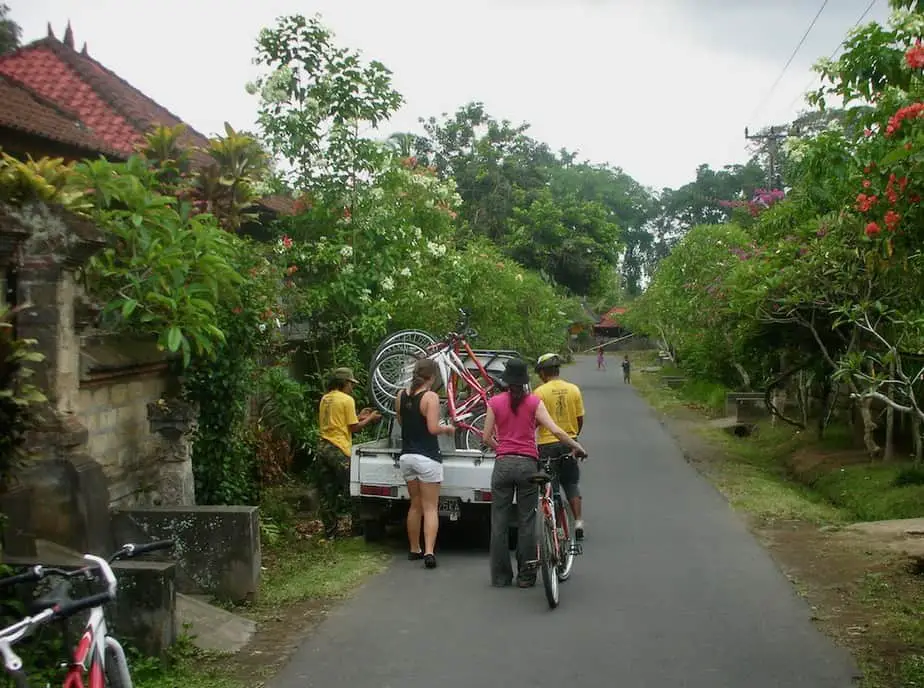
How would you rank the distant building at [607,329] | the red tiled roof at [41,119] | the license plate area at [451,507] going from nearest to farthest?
the license plate area at [451,507] < the red tiled roof at [41,119] < the distant building at [607,329]

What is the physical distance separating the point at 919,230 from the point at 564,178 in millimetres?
75145

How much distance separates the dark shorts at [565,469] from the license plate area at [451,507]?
0.95m

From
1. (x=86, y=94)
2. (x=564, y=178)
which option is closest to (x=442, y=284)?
(x=86, y=94)

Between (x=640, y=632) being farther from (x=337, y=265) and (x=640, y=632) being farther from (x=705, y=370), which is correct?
(x=705, y=370)

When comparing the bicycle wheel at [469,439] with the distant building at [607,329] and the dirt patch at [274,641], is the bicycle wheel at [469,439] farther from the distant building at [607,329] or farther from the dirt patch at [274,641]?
the distant building at [607,329]

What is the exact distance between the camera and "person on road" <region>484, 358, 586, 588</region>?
873cm

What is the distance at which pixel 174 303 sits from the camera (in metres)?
8.11

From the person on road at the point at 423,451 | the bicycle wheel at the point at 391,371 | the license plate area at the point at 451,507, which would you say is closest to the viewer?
the person on road at the point at 423,451

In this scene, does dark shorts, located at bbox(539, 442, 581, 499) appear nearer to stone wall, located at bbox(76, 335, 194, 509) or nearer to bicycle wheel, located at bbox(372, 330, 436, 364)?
bicycle wheel, located at bbox(372, 330, 436, 364)

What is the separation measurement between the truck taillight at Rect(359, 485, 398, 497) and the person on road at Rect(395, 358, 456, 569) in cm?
44

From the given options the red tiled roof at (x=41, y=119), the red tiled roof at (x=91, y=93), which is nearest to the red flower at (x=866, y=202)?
the red tiled roof at (x=41, y=119)

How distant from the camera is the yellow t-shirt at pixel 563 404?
10562 mm

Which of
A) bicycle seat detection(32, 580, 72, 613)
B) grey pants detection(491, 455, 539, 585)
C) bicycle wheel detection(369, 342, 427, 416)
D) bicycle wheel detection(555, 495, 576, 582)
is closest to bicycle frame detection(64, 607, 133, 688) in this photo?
bicycle seat detection(32, 580, 72, 613)

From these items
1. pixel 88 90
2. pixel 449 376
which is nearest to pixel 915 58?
pixel 449 376
